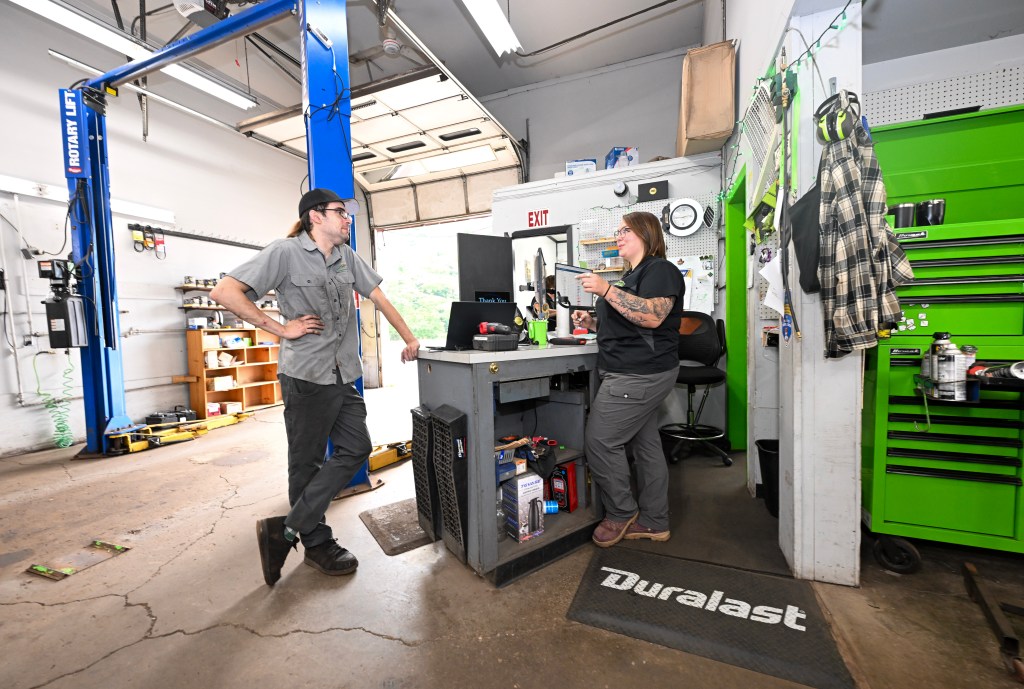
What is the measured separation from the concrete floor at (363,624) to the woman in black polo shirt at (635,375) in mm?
357

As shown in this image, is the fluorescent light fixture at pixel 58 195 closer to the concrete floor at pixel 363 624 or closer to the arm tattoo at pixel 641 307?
the concrete floor at pixel 363 624

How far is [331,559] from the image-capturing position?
1.91 m

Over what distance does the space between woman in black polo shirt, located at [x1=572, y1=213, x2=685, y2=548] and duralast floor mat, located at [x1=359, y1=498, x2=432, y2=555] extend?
3.06 feet

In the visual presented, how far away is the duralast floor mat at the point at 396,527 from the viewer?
6.98 ft

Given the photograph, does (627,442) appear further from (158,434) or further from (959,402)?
(158,434)

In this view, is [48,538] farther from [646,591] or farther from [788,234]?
[788,234]

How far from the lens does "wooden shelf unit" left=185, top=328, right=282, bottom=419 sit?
526 centimetres

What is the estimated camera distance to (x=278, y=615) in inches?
64.7

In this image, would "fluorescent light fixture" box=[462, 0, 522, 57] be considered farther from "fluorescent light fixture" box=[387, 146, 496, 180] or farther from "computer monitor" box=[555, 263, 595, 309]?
"computer monitor" box=[555, 263, 595, 309]

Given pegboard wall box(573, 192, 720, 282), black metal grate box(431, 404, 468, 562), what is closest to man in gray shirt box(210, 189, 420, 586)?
black metal grate box(431, 404, 468, 562)

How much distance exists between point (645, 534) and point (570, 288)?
1393mm

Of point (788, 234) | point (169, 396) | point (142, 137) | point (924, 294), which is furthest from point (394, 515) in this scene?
point (142, 137)

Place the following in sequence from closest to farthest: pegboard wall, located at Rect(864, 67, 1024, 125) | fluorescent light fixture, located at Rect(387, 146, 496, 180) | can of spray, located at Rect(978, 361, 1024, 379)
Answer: can of spray, located at Rect(978, 361, 1024, 379), pegboard wall, located at Rect(864, 67, 1024, 125), fluorescent light fixture, located at Rect(387, 146, 496, 180)

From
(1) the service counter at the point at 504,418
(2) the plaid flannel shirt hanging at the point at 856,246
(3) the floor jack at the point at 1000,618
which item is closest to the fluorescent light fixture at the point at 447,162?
(1) the service counter at the point at 504,418
